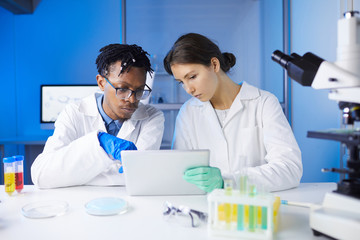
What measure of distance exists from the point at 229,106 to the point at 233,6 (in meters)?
2.37

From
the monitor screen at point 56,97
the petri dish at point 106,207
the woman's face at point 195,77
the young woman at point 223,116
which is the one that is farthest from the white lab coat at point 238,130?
the monitor screen at point 56,97

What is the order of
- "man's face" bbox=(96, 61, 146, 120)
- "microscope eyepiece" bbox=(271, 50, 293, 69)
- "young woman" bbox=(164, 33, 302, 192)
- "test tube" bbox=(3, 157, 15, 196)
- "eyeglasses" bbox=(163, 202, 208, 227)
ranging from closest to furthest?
1. "eyeglasses" bbox=(163, 202, 208, 227)
2. "microscope eyepiece" bbox=(271, 50, 293, 69)
3. "test tube" bbox=(3, 157, 15, 196)
4. "young woman" bbox=(164, 33, 302, 192)
5. "man's face" bbox=(96, 61, 146, 120)

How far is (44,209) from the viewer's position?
1.07m

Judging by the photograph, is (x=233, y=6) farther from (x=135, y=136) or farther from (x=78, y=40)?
(x=135, y=136)

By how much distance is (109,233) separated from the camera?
0.88 meters

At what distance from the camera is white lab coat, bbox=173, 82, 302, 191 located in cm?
164

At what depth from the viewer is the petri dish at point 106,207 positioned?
3.38 feet

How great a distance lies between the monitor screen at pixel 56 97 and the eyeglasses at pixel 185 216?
2.82 meters

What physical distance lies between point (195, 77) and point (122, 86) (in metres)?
0.42

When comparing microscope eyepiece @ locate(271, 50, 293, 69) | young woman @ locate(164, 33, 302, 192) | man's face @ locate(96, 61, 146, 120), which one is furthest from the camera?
man's face @ locate(96, 61, 146, 120)

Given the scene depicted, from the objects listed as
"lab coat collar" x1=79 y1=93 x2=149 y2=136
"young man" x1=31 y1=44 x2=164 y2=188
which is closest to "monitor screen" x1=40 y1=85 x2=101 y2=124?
"young man" x1=31 y1=44 x2=164 y2=188

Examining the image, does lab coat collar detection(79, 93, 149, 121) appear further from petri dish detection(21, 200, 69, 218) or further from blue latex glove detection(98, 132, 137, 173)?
petri dish detection(21, 200, 69, 218)

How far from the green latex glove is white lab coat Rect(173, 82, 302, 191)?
0.45 meters

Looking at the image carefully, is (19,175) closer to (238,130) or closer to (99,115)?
(99,115)
